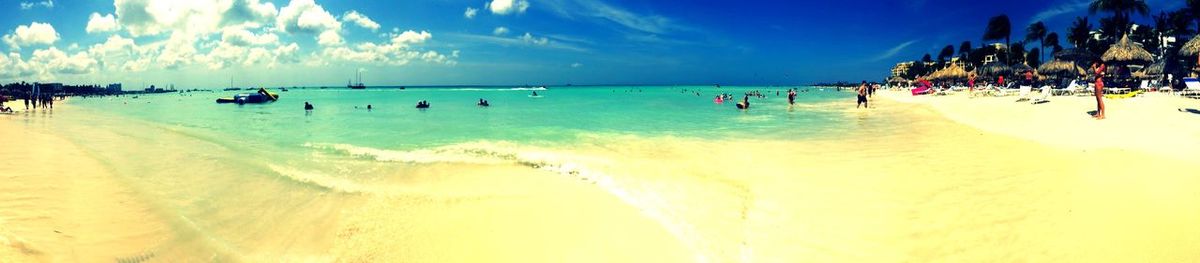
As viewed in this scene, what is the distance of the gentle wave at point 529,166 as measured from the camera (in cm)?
548

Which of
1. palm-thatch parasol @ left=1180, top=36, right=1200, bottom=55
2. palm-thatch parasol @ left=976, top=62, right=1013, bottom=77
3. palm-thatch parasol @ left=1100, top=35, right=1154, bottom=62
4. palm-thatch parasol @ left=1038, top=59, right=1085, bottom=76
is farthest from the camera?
palm-thatch parasol @ left=976, top=62, right=1013, bottom=77

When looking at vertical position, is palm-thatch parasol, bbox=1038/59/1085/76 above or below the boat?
above

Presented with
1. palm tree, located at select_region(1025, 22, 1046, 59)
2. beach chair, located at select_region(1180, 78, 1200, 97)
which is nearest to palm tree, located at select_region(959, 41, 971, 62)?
palm tree, located at select_region(1025, 22, 1046, 59)

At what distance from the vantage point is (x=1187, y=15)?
4359 cm

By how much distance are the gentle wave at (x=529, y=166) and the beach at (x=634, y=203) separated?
0.05 meters

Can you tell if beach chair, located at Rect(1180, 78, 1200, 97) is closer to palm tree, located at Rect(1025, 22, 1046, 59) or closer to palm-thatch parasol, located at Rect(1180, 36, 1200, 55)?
palm-thatch parasol, located at Rect(1180, 36, 1200, 55)

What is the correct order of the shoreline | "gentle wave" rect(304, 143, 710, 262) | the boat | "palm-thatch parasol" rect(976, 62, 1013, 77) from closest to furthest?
"gentle wave" rect(304, 143, 710, 262) < the shoreline < the boat < "palm-thatch parasol" rect(976, 62, 1013, 77)

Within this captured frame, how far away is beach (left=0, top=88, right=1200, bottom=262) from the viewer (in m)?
4.62

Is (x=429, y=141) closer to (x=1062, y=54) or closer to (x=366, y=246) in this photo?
(x=366, y=246)

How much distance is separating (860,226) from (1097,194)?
306 cm

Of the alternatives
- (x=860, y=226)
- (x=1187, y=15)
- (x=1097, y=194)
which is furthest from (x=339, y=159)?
(x=1187, y=15)

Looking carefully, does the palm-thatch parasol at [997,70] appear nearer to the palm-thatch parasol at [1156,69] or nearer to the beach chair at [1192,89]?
the palm-thatch parasol at [1156,69]

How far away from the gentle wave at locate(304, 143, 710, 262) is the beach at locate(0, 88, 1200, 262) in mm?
47

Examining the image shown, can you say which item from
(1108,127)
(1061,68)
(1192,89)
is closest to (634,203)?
(1108,127)
